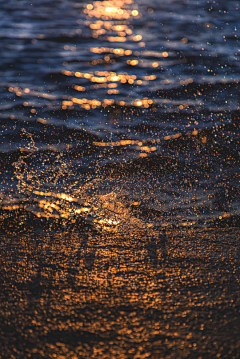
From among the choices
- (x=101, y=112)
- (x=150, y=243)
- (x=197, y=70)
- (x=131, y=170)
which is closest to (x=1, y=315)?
(x=150, y=243)

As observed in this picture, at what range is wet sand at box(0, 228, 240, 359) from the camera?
1.45 meters

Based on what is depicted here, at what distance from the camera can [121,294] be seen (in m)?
1.68

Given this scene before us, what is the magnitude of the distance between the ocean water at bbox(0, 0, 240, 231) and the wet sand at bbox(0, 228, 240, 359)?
0.22 metres

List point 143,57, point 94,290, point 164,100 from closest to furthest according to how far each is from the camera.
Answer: point 94,290 < point 164,100 < point 143,57

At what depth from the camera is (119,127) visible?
11.9 feet

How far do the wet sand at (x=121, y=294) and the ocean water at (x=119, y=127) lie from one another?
22 cm

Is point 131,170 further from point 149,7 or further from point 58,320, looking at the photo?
point 149,7

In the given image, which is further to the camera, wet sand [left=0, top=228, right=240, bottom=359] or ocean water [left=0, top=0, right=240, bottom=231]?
ocean water [left=0, top=0, right=240, bottom=231]

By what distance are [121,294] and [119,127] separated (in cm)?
222

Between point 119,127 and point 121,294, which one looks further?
point 119,127

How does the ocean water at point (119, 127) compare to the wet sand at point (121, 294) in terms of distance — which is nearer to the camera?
the wet sand at point (121, 294)

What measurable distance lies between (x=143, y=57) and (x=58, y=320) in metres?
5.09

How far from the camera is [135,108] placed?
13.4 ft

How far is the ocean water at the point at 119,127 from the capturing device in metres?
2.40
